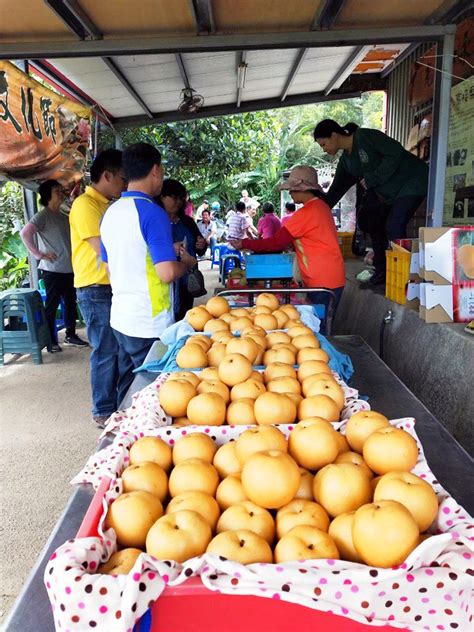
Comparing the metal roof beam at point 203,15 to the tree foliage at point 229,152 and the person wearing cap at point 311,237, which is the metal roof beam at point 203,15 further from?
the tree foliage at point 229,152

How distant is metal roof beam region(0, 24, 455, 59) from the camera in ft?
13.0

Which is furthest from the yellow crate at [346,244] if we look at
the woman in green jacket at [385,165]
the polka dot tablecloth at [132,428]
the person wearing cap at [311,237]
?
the polka dot tablecloth at [132,428]

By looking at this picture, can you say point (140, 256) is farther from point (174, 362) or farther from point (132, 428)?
point (132, 428)

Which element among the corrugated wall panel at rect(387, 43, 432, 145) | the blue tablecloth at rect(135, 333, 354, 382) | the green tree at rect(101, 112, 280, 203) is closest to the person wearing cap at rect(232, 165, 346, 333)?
the blue tablecloth at rect(135, 333, 354, 382)

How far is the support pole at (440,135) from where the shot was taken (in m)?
4.00

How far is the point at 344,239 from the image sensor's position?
815 centimetres

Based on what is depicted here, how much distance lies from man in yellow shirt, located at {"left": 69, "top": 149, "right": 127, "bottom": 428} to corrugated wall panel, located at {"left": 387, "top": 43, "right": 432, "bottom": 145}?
243 inches

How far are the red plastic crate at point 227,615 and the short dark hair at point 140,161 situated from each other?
241cm

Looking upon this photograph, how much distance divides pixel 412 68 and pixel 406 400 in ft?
24.4

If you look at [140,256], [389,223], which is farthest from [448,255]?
[389,223]

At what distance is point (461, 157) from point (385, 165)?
1.00 metres

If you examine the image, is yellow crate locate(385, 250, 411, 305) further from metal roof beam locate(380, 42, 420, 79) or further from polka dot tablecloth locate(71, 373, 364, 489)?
metal roof beam locate(380, 42, 420, 79)

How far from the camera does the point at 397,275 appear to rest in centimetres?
416

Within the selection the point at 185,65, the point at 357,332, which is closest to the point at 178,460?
the point at 357,332
